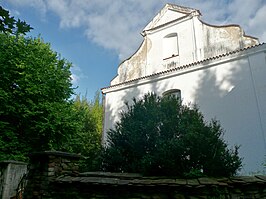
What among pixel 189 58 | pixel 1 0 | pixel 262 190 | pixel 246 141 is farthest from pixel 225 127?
pixel 1 0

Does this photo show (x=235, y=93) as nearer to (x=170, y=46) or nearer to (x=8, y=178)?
(x=170, y=46)

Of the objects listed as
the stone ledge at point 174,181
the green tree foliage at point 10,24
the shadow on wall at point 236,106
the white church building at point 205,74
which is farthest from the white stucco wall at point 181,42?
the green tree foliage at point 10,24

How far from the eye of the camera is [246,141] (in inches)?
322

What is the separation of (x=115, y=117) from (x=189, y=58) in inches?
191

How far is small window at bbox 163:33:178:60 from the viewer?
11.5m

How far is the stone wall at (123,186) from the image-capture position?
11.5 feet

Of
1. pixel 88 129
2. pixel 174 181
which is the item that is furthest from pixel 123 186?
pixel 88 129

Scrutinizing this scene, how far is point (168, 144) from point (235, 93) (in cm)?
498

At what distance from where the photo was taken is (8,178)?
5.54m

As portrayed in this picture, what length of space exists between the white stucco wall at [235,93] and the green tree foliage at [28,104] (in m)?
4.90

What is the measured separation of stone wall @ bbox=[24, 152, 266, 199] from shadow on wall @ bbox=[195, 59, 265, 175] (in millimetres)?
4668

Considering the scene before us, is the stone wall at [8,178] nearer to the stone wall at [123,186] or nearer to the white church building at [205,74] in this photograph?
the stone wall at [123,186]

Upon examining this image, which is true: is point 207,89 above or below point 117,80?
below

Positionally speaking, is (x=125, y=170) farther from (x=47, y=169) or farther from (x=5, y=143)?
(x=5, y=143)
